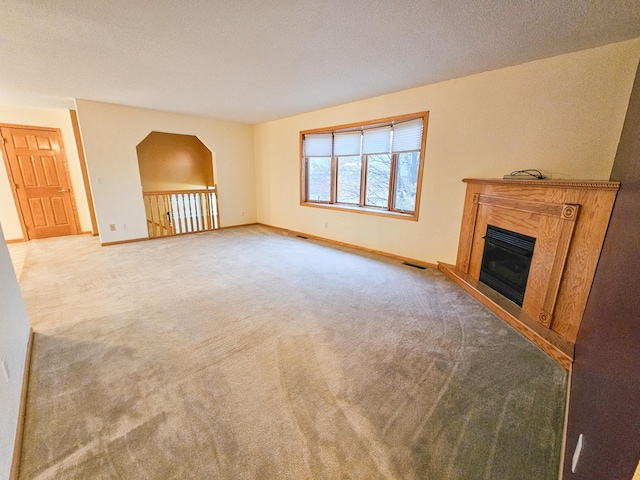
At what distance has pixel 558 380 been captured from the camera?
1629 mm

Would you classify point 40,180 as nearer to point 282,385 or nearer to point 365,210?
point 365,210

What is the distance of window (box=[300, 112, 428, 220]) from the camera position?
3.72m

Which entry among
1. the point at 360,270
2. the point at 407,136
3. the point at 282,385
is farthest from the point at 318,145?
the point at 282,385

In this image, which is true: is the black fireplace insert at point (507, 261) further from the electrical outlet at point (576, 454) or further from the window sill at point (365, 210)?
Result: the electrical outlet at point (576, 454)

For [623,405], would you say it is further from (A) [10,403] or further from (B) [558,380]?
(A) [10,403]

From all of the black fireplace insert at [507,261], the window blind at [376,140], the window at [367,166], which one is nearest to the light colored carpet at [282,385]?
the black fireplace insert at [507,261]

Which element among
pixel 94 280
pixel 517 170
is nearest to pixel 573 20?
pixel 517 170

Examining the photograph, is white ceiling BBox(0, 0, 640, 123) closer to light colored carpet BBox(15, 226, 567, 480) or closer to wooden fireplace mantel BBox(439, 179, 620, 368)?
wooden fireplace mantel BBox(439, 179, 620, 368)

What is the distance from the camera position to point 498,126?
2828mm

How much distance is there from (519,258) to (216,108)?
16.2 feet

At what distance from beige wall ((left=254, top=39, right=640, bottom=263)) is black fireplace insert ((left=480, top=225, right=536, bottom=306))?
57 cm

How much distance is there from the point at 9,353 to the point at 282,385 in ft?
4.83

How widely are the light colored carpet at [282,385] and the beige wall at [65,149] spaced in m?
2.94

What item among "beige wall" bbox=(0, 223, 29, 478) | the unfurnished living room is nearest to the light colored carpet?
the unfurnished living room
